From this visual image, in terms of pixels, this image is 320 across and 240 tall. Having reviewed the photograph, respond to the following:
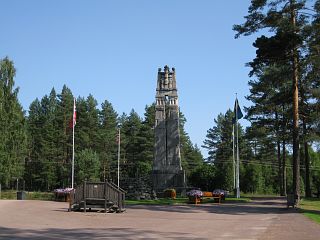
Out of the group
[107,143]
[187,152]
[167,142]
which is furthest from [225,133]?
[167,142]

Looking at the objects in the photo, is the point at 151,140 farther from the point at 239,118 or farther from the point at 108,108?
the point at 239,118

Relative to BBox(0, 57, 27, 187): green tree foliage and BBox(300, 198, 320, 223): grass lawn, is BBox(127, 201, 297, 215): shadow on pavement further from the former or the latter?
BBox(0, 57, 27, 187): green tree foliage

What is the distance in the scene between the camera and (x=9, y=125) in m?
55.6

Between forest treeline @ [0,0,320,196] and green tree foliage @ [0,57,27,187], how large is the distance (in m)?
0.12

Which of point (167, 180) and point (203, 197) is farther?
point (167, 180)

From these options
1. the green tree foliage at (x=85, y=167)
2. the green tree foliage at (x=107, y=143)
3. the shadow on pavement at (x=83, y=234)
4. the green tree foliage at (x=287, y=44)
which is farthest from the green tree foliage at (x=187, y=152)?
the shadow on pavement at (x=83, y=234)

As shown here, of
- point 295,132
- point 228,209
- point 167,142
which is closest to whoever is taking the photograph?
point 228,209

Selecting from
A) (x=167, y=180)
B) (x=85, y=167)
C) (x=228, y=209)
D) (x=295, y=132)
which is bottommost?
(x=228, y=209)

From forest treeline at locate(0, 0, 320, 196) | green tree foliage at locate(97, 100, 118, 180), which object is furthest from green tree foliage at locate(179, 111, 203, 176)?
green tree foliage at locate(97, 100, 118, 180)

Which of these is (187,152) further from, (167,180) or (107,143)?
(167,180)

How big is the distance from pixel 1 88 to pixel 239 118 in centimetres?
2841

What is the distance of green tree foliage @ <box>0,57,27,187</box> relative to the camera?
54.5 meters

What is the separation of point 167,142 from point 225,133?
146 feet

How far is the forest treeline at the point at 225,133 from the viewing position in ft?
97.5
